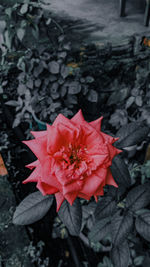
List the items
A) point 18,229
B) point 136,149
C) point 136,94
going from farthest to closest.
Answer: point 136,149 → point 136,94 → point 18,229

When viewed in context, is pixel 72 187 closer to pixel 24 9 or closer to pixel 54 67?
pixel 54 67

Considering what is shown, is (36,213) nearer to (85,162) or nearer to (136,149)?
(85,162)

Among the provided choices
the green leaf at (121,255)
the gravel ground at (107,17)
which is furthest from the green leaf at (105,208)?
the gravel ground at (107,17)

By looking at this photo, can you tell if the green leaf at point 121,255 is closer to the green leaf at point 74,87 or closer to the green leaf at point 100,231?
the green leaf at point 100,231

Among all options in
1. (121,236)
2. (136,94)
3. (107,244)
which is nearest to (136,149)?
(136,94)

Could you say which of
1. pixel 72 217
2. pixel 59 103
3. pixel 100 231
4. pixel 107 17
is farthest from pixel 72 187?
pixel 107 17

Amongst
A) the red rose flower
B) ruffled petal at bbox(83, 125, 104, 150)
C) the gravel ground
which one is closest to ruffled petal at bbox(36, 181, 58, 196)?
the red rose flower
